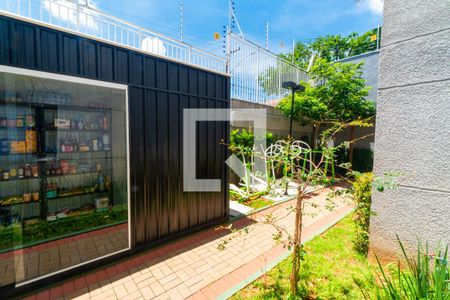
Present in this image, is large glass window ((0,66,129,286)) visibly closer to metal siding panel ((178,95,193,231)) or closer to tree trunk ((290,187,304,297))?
metal siding panel ((178,95,193,231))

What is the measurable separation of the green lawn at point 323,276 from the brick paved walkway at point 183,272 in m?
0.21

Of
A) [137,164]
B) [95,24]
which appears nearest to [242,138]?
[137,164]

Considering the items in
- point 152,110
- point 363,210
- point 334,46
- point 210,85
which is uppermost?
point 334,46

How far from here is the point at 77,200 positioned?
440cm

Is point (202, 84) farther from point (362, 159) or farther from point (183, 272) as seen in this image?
point (362, 159)

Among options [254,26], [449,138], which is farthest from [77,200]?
[254,26]

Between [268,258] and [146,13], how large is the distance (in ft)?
19.7

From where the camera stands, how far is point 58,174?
13.5ft

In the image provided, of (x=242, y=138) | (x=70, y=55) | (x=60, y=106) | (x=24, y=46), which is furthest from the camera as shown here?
(x=242, y=138)

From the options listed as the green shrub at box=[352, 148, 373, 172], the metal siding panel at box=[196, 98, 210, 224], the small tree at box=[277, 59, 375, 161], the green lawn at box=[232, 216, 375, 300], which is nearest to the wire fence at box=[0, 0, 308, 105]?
the metal siding panel at box=[196, 98, 210, 224]

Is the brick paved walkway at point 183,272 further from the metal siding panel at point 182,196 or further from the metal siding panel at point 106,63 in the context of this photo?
the metal siding panel at point 106,63

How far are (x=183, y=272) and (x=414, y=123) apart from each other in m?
3.49

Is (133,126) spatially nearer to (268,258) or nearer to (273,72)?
(268,258)

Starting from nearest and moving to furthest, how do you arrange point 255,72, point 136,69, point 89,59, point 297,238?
point 297,238 → point 89,59 → point 136,69 → point 255,72
